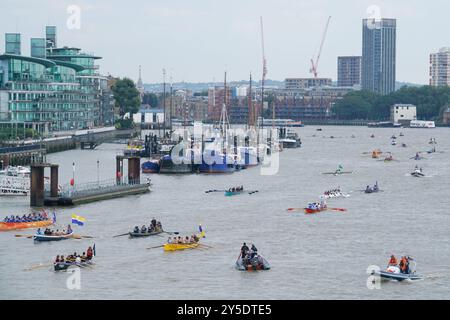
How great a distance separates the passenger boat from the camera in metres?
36.9

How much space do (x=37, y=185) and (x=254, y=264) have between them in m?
18.5

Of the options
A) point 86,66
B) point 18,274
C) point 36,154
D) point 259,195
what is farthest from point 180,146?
point 86,66

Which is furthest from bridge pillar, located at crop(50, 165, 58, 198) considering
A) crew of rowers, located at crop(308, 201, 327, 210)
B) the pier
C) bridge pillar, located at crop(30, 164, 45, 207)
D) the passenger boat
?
the passenger boat

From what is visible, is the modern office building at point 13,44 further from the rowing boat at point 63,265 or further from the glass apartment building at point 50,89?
the rowing boat at point 63,265

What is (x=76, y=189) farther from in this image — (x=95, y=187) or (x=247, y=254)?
(x=247, y=254)

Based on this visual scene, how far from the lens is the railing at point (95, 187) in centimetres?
5431

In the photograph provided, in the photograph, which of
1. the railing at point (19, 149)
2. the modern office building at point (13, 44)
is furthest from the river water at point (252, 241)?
the modern office building at point (13, 44)

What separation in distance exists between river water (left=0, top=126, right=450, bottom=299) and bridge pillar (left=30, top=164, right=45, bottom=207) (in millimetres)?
1092

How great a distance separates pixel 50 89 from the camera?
4579 inches

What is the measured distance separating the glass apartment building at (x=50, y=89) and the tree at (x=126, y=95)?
230 cm

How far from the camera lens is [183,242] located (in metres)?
41.2

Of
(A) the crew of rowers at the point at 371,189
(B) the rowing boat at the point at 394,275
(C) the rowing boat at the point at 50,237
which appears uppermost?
(A) the crew of rowers at the point at 371,189

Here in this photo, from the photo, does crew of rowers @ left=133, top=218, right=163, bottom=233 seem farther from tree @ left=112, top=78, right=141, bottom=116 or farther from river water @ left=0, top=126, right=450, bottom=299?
tree @ left=112, top=78, right=141, bottom=116
